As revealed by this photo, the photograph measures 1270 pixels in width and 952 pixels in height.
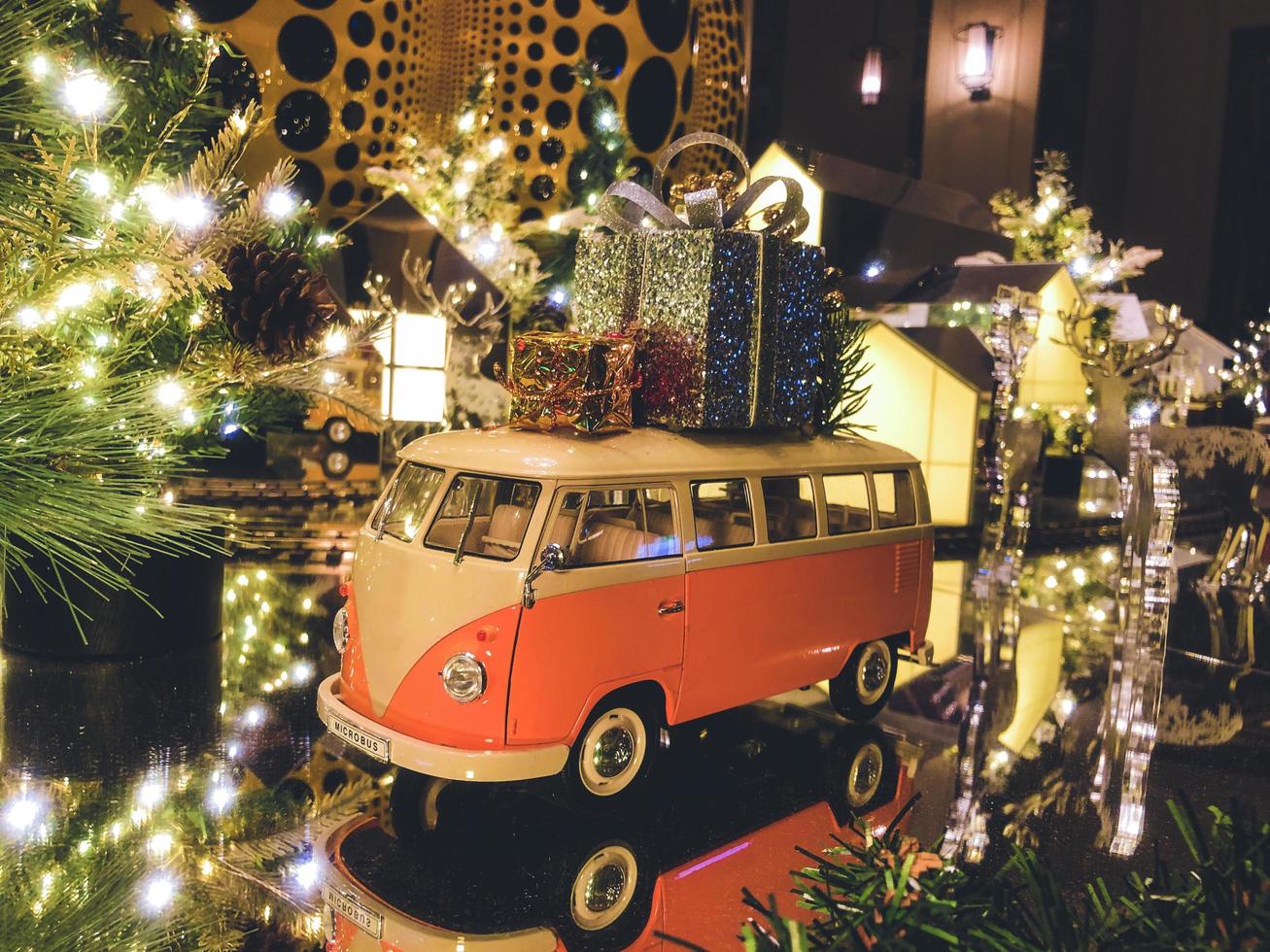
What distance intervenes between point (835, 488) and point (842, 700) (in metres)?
1.26

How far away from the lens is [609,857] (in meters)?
4.25

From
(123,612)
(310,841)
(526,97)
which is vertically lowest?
(310,841)

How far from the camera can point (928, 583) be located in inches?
250

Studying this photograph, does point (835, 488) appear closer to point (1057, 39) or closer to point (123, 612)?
point (123, 612)

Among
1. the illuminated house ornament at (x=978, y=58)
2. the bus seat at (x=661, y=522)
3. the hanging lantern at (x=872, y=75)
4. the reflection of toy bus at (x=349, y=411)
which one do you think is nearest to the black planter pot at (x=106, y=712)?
the bus seat at (x=661, y=522)

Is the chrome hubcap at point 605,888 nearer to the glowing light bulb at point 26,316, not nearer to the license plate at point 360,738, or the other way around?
the license plate at point 360,738

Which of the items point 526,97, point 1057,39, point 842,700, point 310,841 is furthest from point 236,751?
point 1057,39

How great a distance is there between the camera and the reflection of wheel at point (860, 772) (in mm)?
4918

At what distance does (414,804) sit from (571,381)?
210cm

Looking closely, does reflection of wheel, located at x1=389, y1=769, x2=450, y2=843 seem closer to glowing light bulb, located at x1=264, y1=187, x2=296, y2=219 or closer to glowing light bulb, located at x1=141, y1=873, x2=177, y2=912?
glowing light bulb, located at x1=141, y1=873, x2=177, y2=912

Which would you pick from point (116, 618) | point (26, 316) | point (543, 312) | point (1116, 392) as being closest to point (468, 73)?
point (543, 312)

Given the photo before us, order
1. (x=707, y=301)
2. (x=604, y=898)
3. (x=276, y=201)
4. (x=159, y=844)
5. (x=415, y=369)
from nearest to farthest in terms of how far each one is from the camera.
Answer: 1. (x=276, y=201)
2. (x=604, y=898)
3. (x=159, y=844)
4. (x=707, y=301)
5. (x=415, y=369)

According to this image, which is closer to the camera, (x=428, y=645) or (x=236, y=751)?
(x=428, y=645)

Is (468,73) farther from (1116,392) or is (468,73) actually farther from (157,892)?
(157,892)
